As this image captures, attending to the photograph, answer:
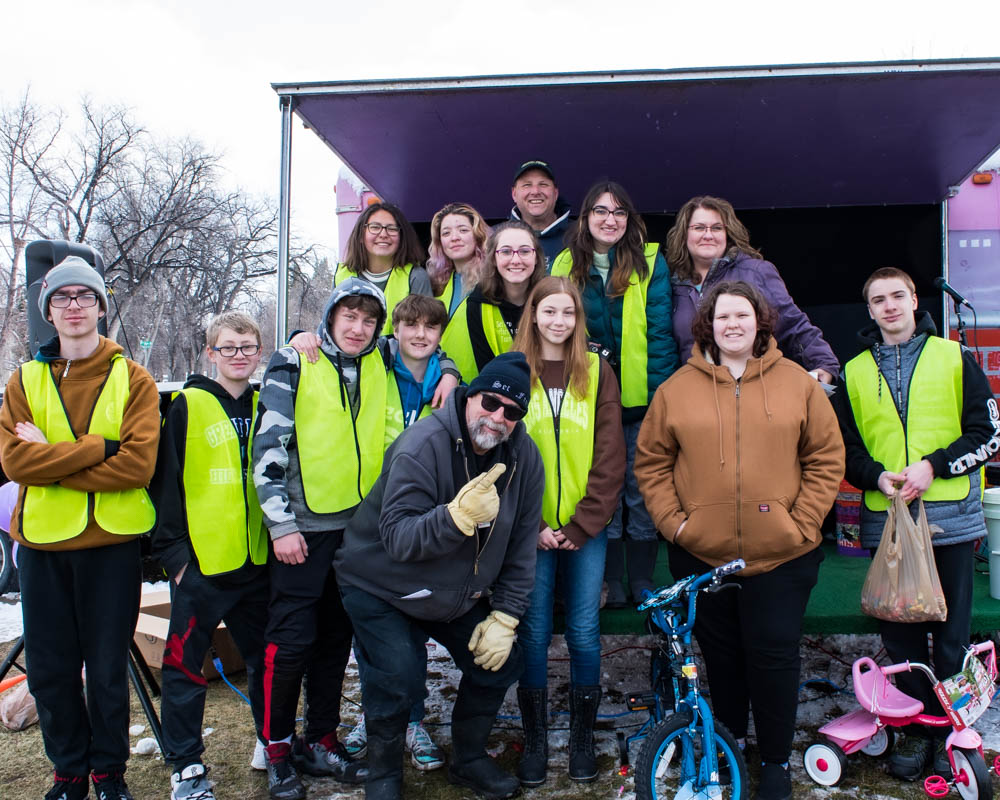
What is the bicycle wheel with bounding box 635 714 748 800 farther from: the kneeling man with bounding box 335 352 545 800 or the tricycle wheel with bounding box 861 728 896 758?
the tricycle wheel with bounding box 861 728 896 758

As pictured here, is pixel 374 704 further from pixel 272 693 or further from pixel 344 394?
pixel 344 394

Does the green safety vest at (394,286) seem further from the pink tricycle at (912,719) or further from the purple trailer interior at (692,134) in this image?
the pink tricycle at (912,719)

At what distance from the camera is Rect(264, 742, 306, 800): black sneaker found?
9.18ft

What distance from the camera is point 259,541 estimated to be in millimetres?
2832

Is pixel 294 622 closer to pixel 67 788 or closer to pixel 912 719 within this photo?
pixel 67 788

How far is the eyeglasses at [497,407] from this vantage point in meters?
2.52

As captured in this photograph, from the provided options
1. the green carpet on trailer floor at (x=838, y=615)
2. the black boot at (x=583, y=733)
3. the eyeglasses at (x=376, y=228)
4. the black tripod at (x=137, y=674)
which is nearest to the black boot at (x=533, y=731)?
the black boot at (x=583, y=733)

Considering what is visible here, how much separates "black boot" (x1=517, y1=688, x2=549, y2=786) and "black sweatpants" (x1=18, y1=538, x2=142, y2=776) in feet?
4.75

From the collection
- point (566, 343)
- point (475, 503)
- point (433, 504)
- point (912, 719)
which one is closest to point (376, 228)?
point (566, 343)

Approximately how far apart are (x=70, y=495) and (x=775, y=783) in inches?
103

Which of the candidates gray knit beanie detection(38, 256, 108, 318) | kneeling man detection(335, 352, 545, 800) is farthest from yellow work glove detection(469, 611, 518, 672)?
gray knit beanie detection(38, 256, 108, 318)

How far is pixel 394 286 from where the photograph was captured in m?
3.52

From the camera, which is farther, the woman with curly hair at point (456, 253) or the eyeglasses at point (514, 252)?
the woman with curly hair at point (456, 253)

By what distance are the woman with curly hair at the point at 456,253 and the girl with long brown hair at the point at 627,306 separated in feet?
1.62
